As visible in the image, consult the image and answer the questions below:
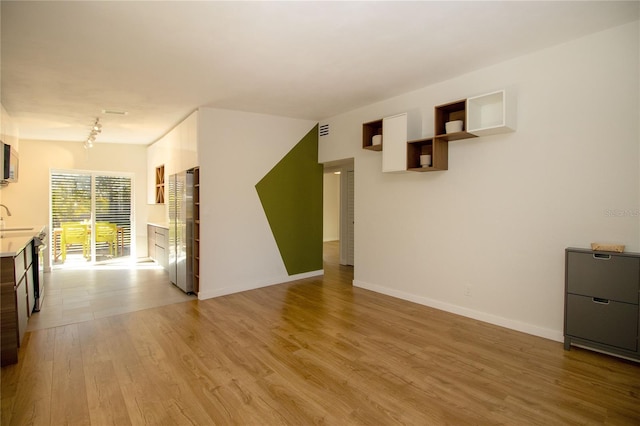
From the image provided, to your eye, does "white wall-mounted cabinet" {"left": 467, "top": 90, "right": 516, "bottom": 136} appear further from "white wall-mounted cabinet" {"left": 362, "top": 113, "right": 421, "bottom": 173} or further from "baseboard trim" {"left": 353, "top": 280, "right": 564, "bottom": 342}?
"baseboard trim" {"left": 353, "top": 280, "right": 564, "bottom": 342}

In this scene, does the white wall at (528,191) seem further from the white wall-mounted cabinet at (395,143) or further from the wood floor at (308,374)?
the wood floor at (308,374)

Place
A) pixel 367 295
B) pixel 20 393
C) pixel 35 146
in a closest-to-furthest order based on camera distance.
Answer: pixel 20 393, pixel 367 295, pixel 35 146

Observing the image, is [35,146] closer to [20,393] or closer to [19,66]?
[19,66]

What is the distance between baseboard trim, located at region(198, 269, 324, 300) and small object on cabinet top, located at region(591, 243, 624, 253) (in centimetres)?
411

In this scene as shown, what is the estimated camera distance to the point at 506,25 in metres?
2.68

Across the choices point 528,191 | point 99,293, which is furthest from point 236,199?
point 528,191

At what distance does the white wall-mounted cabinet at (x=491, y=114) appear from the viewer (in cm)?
328

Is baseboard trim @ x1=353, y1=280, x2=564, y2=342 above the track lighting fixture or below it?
below

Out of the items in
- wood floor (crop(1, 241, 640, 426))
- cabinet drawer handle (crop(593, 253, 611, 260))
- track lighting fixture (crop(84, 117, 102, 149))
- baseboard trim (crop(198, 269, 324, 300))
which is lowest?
wood floor (crop(1, 241, 640, 426))

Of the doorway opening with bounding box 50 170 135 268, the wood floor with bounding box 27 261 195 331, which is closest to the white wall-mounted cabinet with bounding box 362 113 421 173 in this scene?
the wood floor with bounding box 27 261 195 331

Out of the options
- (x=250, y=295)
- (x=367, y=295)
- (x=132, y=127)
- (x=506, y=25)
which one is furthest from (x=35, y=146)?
(x=506, y=25)

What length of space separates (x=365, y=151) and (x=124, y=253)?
651 cm

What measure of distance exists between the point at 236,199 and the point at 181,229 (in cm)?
95

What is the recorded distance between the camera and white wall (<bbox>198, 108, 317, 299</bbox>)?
476 centimetres
